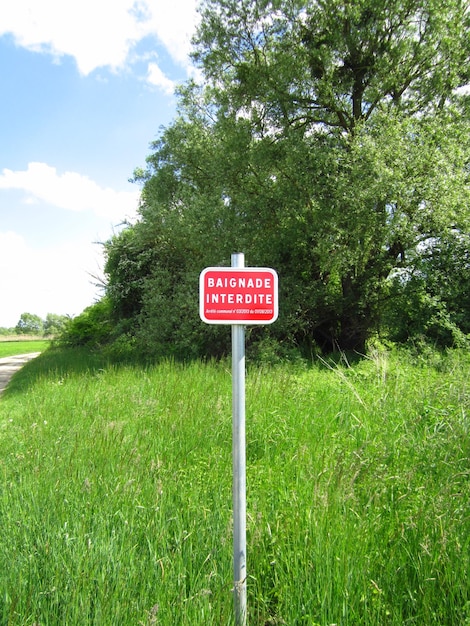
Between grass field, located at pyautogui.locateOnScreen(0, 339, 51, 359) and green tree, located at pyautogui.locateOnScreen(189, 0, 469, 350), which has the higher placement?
green tree, located at pyautogui.locateOnScreen(189, 0, 469, 350)

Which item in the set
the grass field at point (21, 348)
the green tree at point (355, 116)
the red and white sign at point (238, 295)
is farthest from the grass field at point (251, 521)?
the grass field at point (21, 348)

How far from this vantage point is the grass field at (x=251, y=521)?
2.26 meters

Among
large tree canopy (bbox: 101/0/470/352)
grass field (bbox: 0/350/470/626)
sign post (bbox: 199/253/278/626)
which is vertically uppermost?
large tree canopy (bbox: 101/0/470/352)

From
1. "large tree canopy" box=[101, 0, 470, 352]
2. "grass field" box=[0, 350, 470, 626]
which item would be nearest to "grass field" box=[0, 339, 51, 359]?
"large tree canopy" box=[101, 0, 470, 352]

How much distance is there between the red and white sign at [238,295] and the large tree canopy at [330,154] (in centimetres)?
843

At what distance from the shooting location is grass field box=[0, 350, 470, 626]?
2.26 metres

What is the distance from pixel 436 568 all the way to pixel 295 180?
32.8 feet

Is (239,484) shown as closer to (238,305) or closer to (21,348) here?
(238,305)

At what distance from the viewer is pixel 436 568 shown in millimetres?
2439

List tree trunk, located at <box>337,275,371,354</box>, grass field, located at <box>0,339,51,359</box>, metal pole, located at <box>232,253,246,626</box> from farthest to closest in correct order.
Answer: grass field, located at <box>0,339,51,359</box> < tree trunk, located at <box>337,275,371,354</box> < metal pole, located at <box>232,253,246,626</box>

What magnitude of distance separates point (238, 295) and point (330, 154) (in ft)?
30.6

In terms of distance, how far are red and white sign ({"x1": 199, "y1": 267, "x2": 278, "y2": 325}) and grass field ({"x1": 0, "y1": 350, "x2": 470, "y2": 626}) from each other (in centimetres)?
127

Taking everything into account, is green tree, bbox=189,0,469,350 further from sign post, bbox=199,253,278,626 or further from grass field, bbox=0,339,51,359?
grass field, bbox=0,339,51,359

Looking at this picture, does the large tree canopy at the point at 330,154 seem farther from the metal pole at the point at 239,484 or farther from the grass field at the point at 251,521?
the metal pole at the point at 239,484
